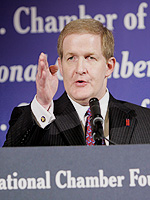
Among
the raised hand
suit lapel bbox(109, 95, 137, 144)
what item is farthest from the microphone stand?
suit lapel bbox(109, 95, 137, 144)

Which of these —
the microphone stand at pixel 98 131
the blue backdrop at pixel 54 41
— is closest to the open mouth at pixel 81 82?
the blue backdrop at pixel 54 41

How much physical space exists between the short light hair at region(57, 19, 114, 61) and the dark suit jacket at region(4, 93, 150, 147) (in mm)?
438

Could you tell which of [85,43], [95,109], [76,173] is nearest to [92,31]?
[85,43]

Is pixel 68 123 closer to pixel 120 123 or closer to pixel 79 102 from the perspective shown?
pixel 79 102

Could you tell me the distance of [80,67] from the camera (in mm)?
2725

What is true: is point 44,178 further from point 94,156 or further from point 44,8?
point 44,8

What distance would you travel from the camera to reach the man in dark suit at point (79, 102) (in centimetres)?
244

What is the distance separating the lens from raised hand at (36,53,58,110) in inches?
85.6

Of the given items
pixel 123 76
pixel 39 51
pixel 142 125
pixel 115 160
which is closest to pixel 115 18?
pixel 123 76

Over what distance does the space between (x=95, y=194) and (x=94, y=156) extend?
150 mm

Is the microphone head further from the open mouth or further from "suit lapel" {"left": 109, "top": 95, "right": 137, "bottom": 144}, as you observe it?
the open mouth

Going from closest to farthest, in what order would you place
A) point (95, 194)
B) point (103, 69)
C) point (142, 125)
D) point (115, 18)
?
point (95, 194), point (142, 125), point (103, 69), point (115, 18)

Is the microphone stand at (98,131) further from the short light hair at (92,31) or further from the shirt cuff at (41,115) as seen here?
the short light hair at (92,31)

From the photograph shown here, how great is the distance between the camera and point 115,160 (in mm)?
1405
